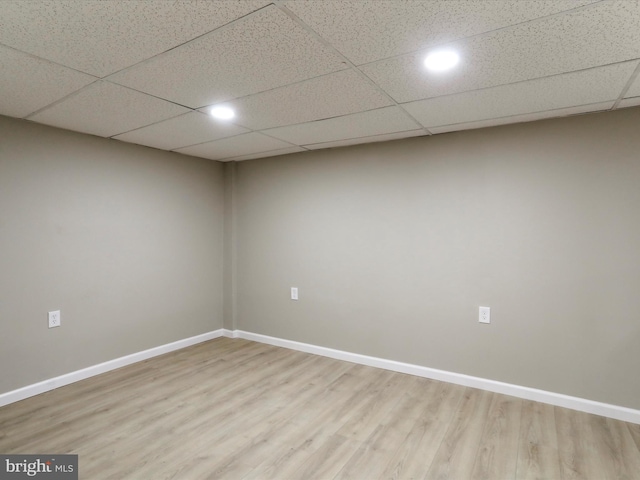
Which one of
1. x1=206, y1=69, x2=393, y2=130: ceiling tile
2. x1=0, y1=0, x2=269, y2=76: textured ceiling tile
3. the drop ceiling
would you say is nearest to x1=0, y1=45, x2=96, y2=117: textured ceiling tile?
the drop ceiling

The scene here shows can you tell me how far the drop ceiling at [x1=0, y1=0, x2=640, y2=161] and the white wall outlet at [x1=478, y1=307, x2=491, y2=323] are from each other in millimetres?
1488

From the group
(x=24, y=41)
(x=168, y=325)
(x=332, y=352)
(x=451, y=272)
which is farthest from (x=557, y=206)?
(x=168, y=325)

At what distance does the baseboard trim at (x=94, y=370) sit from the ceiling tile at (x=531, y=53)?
3308 millimetres

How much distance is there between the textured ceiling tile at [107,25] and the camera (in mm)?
1309

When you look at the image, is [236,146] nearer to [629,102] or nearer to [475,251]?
[475,251]

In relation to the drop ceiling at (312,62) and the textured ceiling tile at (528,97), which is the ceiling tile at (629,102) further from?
the textured ceiling tile at (528,97)

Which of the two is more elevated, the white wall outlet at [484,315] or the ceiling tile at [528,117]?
the ceiling tile at [528,117]

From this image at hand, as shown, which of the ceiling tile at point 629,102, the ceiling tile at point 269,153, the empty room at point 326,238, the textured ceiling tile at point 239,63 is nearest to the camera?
the textured ceiling tile at point 239,63

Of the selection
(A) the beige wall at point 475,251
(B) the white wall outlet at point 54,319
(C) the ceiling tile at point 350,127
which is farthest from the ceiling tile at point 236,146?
(B) the white wall outlet at point 54,319

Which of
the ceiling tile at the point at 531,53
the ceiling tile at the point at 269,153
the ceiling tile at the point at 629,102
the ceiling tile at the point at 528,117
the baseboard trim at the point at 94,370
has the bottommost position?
the baseboard trim at the point at 94,370

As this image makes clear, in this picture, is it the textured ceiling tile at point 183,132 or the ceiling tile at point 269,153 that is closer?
the textured ceiling tile at point 183,132

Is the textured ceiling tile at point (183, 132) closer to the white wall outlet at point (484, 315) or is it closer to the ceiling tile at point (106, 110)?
the ceiling tile at point (106, 110)

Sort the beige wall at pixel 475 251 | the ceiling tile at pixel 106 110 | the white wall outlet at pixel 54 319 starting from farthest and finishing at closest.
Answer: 1. the white wall outlet at pixel 54 319
2. the beige wall at pixel 475 251
3. the ceiling tile at pixel 106 110

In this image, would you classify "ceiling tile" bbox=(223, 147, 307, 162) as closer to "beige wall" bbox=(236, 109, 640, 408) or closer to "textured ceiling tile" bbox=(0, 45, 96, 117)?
"beige wall" bbox=(236, 109, 640, 408)
